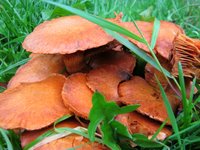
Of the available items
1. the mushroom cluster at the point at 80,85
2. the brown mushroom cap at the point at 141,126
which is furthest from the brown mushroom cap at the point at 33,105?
the brown mushroom cap at the point at 141,126

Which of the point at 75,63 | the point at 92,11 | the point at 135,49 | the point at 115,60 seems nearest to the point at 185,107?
the point at 135,49

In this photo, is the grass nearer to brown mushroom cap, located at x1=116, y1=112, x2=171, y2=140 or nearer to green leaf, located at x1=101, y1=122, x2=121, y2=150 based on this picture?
brown mushroom cap, located at x1=116, y1=112, x2=171, y2=140

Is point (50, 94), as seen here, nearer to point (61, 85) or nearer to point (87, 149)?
point (61, 85)

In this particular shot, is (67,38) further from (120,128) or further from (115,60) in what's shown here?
(120,128)

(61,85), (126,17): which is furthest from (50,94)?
(126,17)

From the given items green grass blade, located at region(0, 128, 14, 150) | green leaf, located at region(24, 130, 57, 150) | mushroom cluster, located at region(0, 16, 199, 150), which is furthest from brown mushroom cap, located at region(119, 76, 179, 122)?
green grass blade, located at region(0, 128, 14, 150)
